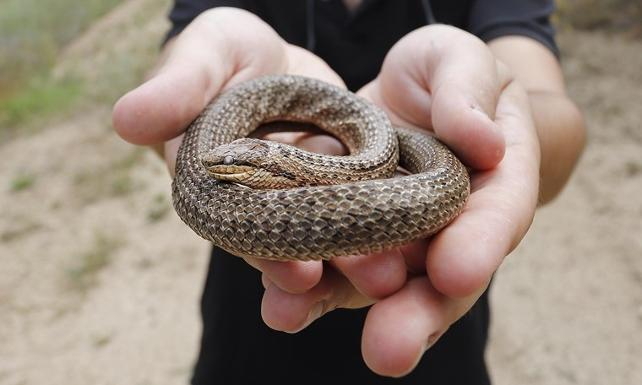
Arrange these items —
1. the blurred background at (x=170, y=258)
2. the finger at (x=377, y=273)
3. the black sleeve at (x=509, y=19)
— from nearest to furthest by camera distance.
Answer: the finger at (x=377, y=273) < the black sleeve at (x=509, y=19) < the blurred background at (x=170, y=258)

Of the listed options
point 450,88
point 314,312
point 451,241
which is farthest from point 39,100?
point 451,241

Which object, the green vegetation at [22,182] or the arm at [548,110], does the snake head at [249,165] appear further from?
the green vegetation at [22,182]

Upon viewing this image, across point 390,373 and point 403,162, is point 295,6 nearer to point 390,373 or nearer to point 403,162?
point 403,162

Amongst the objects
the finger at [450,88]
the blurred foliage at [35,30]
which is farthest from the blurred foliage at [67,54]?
the finger at [450,88]

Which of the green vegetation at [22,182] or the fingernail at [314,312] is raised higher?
the fingernail at [314,312]

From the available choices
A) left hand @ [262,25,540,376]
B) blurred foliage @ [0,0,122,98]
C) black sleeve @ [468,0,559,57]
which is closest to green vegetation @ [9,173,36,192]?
blurred foliage @ [0,0,122,98]

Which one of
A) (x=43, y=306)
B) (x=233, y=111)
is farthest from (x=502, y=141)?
(x=43, y=306)

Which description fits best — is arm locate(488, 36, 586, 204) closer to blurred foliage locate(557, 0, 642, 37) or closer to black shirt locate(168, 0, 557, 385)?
black shirt locate(168, 0, 557, 385)
